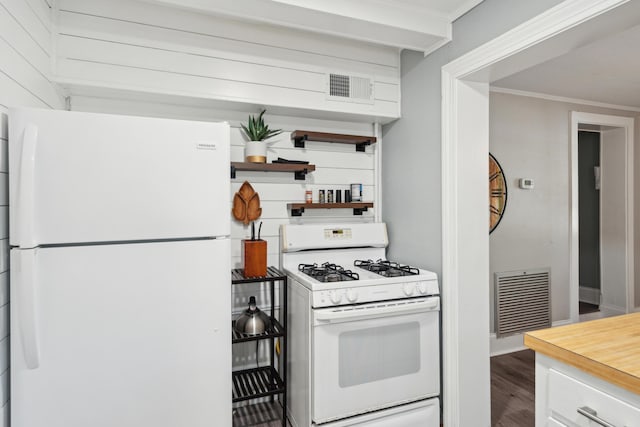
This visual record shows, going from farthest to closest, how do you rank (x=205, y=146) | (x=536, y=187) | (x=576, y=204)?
1. (x=576, y=204)
2. (x=536, y=187)
3. (x=205, y=146)

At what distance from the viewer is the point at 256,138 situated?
2354mm

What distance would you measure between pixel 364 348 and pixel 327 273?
463 mm

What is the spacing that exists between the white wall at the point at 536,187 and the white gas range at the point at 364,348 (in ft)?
5.14

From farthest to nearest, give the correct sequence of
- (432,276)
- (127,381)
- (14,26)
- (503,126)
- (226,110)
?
1. (503,126)
2. (226,110)
3. (432,276)
4. (127,381)
5. (14,26)

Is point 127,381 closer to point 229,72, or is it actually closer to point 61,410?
point 61,410

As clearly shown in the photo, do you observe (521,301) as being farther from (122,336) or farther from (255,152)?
(122,336)

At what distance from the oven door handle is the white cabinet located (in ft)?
2.91

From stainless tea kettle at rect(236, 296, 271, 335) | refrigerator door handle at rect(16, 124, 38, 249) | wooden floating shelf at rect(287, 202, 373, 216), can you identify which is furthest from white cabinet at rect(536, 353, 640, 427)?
refrigerator door handle at rect(16, 124, 38, 249)

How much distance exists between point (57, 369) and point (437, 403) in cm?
191

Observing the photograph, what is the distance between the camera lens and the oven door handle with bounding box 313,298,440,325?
187cm

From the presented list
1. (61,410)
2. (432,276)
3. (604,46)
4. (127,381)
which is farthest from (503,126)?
(61,410)

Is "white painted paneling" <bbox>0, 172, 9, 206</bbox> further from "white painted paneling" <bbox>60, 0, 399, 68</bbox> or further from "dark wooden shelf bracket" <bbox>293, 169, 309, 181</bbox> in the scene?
"dark wooden shelf bracket" <bbox>293, 169, 309, 181</bbox>

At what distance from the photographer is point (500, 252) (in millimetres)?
3350

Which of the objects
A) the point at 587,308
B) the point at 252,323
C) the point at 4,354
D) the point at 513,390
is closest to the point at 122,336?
the point at 4,354
